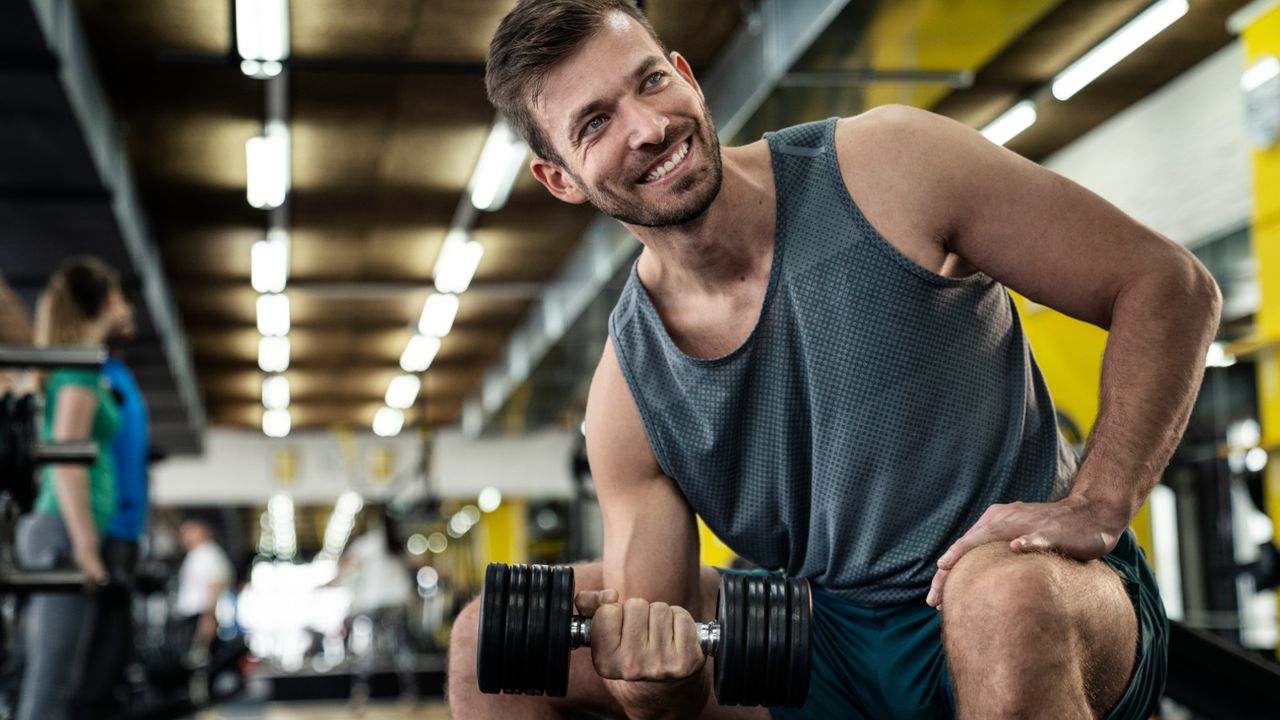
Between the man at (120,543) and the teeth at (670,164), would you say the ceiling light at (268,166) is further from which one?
the teeth at (670,164)

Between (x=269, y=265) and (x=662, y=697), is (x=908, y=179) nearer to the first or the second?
(x=662, y=697)

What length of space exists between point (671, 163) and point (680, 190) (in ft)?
0.10

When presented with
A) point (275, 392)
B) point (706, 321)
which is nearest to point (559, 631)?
point (706, 321)

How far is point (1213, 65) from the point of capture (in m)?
6.00

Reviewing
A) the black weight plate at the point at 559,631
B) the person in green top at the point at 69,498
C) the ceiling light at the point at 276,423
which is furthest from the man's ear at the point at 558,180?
Result: the ceiling light at the point at 276,423

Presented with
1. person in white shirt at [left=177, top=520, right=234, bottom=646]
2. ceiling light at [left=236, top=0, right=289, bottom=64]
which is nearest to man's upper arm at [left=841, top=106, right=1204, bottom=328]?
ceiling light at [left=236, top=0, right=289, bottom=64]

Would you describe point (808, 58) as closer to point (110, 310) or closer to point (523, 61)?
point (110, 310)

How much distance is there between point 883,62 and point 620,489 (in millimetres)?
3820

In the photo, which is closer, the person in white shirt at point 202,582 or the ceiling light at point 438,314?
the person in white shirt at point 202,582

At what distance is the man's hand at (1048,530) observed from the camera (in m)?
1.08

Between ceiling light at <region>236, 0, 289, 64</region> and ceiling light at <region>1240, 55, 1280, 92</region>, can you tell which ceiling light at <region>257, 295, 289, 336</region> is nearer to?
ceiling light at <region>236, 0, 289, 64</region>

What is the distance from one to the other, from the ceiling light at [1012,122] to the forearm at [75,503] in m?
4.52

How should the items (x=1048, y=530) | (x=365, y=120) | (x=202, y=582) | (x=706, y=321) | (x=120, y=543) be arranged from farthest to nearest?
(x=202, y=582)
(x=365, y=120)
(x=120, y=543)
(x=706, y=321)
(x=1048, y=530)

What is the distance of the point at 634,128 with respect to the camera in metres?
1.30
